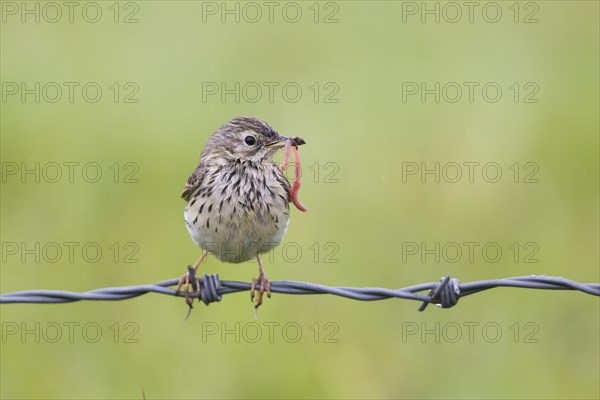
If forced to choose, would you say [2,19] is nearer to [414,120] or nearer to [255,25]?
[255,25]

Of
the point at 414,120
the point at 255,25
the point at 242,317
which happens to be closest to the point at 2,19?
the point at 255,25

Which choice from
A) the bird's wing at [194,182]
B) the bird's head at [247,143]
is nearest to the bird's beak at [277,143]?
the bird's head at [247,143]

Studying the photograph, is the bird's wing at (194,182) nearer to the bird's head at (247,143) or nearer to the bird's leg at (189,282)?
the bird's head at (247,143)

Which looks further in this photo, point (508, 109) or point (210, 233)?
point (508, 109)

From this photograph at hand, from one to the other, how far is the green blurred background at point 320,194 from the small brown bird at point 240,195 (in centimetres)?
176

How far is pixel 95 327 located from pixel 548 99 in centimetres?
619

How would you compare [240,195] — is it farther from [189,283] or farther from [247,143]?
[189,283]

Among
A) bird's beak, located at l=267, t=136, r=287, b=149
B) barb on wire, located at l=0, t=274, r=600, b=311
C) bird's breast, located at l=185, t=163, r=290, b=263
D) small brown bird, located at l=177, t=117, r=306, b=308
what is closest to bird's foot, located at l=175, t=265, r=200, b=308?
barb on wire, located at l=0, t=274, r=600, b=311

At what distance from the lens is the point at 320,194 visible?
1155 cm

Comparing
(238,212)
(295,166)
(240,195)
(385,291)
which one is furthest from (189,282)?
(295,166)

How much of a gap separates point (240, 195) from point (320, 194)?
344 centimetres

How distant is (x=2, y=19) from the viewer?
573 inches

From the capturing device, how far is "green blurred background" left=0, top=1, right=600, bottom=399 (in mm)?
9609

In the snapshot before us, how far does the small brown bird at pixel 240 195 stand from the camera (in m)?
8.09
